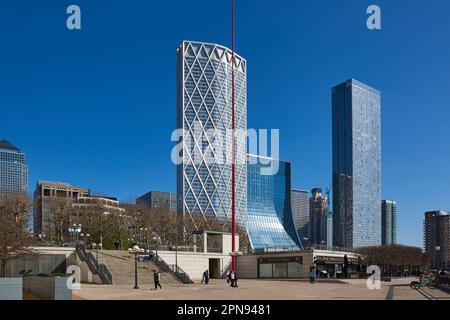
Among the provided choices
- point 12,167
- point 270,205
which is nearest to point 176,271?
point 12,167

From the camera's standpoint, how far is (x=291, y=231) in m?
179

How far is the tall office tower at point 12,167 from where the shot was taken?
462 ft

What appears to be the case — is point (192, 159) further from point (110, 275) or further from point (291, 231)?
point (110, 275)

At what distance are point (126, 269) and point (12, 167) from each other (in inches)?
4451

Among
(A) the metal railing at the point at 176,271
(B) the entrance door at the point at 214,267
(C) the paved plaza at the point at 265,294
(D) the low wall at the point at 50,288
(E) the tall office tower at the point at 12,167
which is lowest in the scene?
(B) the entrance door at the point at 214,267

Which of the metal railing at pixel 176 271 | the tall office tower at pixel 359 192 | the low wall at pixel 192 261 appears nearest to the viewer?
the metal railing at pixel 176 271

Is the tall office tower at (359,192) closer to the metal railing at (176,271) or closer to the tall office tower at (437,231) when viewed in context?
the tall office tower at (437,231)

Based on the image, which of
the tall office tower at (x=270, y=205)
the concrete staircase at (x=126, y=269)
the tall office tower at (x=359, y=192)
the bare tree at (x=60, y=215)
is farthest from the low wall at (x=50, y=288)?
the tall office tower at (x=359, y=192)

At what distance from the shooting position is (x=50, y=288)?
22047mm

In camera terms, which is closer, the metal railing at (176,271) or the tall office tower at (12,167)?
the metal railing at (176,271)

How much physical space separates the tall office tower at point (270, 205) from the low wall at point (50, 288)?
14105cm

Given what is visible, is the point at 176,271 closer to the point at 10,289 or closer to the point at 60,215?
the point at 60,215

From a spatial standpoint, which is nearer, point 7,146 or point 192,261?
point 192,261

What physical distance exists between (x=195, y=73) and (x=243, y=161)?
4069 cm
